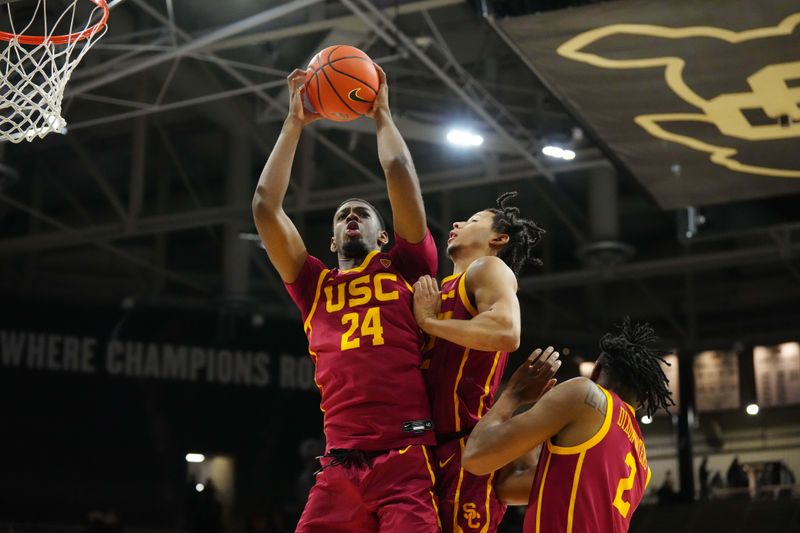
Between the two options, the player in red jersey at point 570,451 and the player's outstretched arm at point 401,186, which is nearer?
the player in red jersey at point 570,451

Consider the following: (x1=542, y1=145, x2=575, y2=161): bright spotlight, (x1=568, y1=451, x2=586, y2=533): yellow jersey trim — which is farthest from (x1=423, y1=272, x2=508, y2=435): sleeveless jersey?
(x1=542, y1=145, x2=575, y2=161): bright spotlight

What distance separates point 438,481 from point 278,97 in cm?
1086

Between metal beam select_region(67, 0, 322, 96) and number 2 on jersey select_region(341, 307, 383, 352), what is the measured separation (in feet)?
23.8

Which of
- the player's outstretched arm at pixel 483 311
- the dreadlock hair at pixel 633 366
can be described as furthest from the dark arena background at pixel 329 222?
the dreadlock hair at pixel 633 366

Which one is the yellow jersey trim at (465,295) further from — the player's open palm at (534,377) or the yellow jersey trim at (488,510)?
the yellow jersey trim at (488,510)

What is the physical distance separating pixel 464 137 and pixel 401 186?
9588mm

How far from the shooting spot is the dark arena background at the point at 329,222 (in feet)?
31.9

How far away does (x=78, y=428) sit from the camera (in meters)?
16.1

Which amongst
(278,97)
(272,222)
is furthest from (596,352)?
(272,222)

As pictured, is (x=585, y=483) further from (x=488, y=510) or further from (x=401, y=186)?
(x=401, y=186)

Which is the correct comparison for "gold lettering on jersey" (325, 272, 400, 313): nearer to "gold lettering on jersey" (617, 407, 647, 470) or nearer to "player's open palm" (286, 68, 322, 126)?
"player's open palm" (286, 68, 322, 126)

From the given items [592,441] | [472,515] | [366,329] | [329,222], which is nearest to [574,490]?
[592,441]

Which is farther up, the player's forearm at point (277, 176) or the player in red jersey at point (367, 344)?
the player's forearm at point (277, 176)

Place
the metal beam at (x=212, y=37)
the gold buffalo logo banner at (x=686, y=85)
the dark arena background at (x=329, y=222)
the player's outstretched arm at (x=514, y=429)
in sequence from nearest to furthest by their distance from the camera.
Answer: the player's outstretched arm at (x=514, y=429), the gold buffalo logo banner at (x=686, y=85), the dark arena background at (x=329, y=222), the metal beam at (x=212, y=37)
